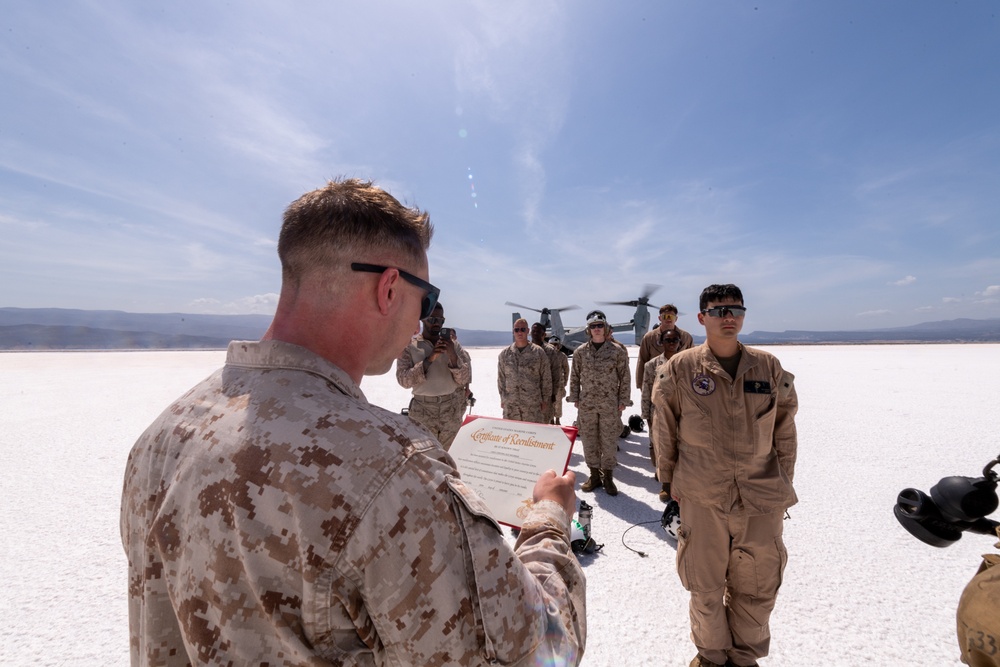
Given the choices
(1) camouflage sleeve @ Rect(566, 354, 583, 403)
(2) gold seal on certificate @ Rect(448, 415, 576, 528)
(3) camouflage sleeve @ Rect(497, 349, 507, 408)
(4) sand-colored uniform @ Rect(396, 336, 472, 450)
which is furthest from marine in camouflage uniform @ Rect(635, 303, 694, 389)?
(2) gold seal on certificate @ Rect(448, 415, 576, 528)

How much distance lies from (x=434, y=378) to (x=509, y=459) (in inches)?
134

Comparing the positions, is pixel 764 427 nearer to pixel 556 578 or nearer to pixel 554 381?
pixel 556 578

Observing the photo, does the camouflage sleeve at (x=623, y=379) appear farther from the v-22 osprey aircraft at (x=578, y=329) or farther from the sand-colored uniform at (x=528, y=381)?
the v-22 osprey aircraft at (x=578, y=329)

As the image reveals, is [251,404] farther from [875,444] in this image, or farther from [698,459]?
[875,444]

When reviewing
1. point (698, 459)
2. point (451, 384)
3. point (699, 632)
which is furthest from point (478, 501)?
point (451, 384)

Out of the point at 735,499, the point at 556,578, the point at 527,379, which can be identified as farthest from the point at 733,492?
the point at 527,379

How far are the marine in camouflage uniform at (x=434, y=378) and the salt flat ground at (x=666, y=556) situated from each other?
2108 millimetres

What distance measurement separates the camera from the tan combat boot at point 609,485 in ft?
17.2

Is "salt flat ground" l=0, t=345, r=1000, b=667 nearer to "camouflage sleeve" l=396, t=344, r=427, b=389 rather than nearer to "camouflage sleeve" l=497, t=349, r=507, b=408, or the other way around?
"camouflage sleeve" l=497, t=349, r=507, b=408

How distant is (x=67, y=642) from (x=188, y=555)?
136 inches

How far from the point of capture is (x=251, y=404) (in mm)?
917

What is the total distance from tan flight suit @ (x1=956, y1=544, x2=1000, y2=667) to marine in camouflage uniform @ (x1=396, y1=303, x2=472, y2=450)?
431 centimetres

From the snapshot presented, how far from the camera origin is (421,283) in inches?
49.7

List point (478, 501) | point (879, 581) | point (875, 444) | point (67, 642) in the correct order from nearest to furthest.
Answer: point (478, 501)
point (67, 642)
point (879, 581)
point (875, 444)
